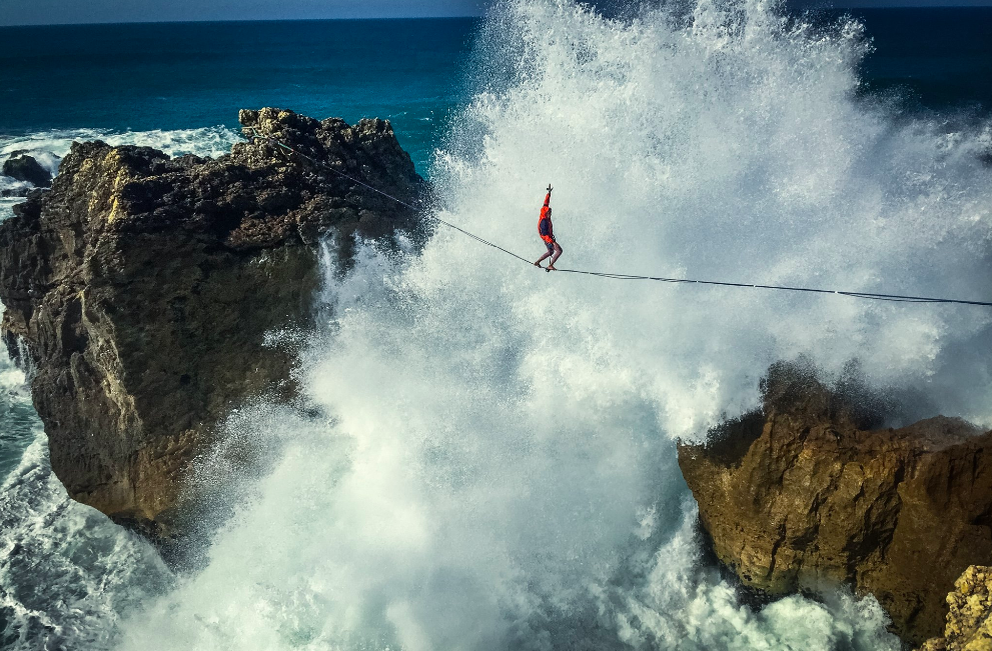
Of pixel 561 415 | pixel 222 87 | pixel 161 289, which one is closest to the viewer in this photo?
pixel 161 289

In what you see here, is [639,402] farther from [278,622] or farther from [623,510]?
[278,622]

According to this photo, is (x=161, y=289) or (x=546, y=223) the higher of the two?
(x=546, y=223)

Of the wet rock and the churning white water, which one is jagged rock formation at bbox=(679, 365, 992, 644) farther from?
the wet rock

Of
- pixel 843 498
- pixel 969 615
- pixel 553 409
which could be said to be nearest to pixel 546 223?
pixel 553 409

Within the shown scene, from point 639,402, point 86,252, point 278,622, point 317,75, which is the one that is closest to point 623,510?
point 639,402

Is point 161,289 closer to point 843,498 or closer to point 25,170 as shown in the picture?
point 843,498

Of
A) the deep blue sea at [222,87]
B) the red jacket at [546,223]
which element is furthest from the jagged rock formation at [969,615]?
the deep blue sea at [222,87]
